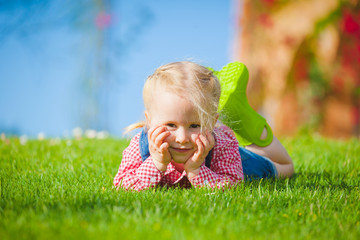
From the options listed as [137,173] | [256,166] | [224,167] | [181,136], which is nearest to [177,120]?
[181,136]

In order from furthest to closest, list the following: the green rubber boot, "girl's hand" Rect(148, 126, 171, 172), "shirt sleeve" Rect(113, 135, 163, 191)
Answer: the green rubber boot, "shirt sleeve" Rect(113, 135, 163, 191), "girl's hand" Rect(148, 126, 171, 172)

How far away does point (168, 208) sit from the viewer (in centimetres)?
204

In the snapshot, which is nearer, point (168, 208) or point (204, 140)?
point (168, 208)

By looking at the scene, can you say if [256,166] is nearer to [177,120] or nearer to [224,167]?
[224,167]

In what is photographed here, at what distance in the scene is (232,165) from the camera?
275cm

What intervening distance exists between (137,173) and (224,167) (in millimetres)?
665

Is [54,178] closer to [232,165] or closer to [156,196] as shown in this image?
[156,196]

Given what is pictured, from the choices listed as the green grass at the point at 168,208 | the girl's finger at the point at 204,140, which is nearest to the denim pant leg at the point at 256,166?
the green grass at the point at 168,208

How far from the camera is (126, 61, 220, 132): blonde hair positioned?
2385 mm

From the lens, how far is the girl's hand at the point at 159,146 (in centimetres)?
234

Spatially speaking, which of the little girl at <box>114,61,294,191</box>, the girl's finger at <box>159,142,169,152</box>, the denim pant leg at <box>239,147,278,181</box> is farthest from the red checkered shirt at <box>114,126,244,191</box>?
the denim pant leg at <box>239,147,278,181</box>

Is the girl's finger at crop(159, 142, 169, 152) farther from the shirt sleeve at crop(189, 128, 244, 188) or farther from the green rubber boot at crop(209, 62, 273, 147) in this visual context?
the green rubber boot at crop(209, 62, 273, 147)

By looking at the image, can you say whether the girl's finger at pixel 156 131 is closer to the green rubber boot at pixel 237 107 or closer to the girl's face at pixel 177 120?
the girl's face at pixel 177 120

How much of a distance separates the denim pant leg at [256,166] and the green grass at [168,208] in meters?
A: 0.24
